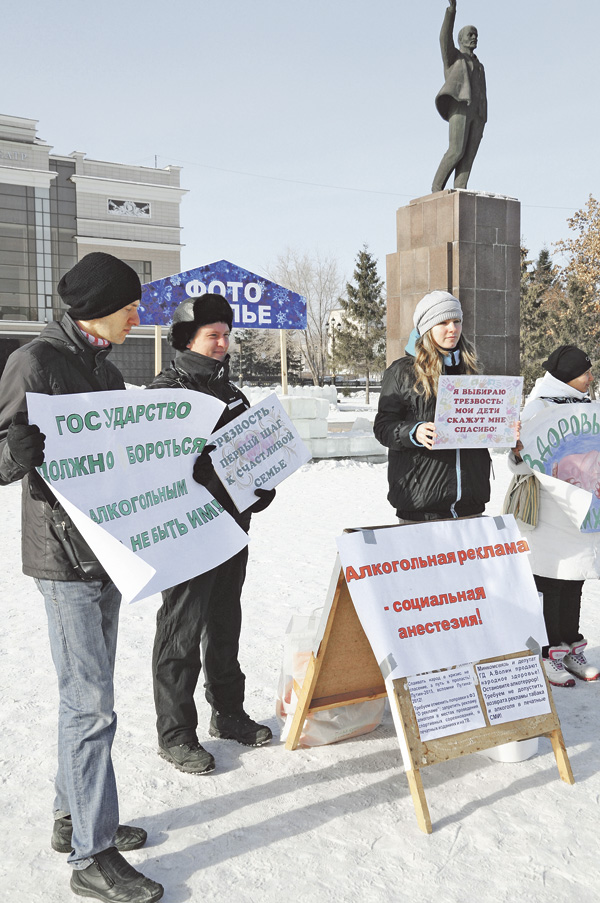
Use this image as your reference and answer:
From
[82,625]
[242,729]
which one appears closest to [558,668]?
[242,729]

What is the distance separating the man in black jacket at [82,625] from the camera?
8.00 feet

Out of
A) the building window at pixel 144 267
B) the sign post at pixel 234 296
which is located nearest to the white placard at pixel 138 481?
the sign post at pixel 234 296

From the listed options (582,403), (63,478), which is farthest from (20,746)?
(582,403)

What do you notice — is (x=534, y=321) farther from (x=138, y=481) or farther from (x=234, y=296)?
(x=138, y=481)

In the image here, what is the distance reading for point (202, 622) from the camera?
336cm

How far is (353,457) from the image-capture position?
1451cm

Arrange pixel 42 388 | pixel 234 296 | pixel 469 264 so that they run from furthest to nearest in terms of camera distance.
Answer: pixel 234 296
pixel 469 264
pixel 42 388

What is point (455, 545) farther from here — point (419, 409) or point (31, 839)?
point (31, 839)

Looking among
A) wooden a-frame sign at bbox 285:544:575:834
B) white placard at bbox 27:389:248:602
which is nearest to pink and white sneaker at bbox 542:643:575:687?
wooden a-frame sign at bbox 285:544:575:834

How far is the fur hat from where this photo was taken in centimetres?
367

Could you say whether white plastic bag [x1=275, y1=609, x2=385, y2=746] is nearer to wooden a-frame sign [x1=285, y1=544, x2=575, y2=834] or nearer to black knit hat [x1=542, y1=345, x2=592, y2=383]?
→ wooden a-frame sign [x1=285, y1=544, x2=575, y2=834]

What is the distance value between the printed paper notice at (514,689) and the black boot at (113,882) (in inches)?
57.3

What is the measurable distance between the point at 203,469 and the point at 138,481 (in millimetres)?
359

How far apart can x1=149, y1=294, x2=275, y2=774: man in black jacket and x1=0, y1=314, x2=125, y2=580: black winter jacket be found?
724mm
